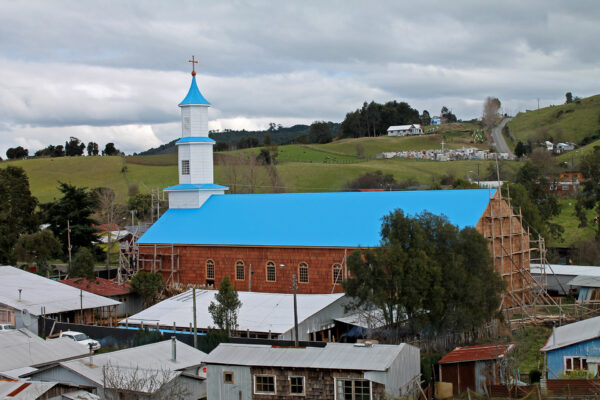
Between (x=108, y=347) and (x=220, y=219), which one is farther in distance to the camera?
(x=220, y=219)

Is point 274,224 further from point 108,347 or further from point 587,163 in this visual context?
point 587,163

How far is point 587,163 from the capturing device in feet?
213

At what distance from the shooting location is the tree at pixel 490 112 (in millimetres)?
162000

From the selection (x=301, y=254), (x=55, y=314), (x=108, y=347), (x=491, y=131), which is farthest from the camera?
(x=491, y=131)

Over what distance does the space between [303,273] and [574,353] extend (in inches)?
786

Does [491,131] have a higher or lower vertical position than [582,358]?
higher

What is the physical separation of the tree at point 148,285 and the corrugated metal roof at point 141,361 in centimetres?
1674

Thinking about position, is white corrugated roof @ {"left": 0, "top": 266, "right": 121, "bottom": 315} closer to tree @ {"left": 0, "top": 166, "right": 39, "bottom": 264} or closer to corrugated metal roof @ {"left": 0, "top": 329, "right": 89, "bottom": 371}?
corrugated metal roof @ {"left": 0, "top": 329, "right": 89, "bottom": 371}

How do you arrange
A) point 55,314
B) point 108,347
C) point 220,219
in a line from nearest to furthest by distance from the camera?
point 108,347
point 55,314
point 220,219

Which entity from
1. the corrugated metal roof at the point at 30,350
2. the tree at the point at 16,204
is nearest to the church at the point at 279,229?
the corrugated metal roof at the point at 30,350

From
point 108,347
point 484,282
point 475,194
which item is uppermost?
point 475,194

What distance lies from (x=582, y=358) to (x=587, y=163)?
44.3 m

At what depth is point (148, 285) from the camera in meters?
45.2

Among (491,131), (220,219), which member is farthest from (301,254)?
(491,131)
